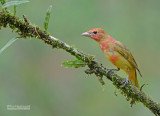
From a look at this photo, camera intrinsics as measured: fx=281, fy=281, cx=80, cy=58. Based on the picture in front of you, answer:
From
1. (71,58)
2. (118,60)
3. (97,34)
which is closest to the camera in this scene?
(118,60)

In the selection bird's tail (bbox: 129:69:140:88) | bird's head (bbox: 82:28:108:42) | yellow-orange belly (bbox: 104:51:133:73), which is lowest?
bird's tail (bbox: 129:69:140:88)

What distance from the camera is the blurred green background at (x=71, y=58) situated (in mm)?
6898

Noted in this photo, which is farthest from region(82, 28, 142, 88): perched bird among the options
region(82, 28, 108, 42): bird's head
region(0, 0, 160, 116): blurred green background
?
region(0, 0, 160, 116): blurred green background

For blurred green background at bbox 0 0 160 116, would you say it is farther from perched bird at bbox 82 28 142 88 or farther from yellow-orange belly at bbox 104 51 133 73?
yellow-orange belly at bbox 104 51 133 73

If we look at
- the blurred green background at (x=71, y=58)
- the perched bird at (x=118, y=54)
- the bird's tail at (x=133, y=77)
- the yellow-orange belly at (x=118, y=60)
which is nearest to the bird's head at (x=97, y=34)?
the perched bird at (x=118, y=54)

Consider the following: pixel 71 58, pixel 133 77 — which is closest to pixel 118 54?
pixel 133 77

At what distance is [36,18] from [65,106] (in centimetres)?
264

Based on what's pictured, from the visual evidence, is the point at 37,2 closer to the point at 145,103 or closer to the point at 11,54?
the point at 11,54

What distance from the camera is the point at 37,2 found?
8.62 metres

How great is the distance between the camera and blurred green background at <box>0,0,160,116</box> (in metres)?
6.90

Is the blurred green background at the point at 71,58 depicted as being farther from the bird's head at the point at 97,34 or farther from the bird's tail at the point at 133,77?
the bird's head at the point at 97,34

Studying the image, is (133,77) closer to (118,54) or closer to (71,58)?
(118,54)

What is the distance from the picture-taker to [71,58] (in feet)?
27.5

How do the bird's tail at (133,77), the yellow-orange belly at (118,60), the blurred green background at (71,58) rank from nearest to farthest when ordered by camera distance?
the yellow-orange belly at (118,60)
the bird's tail at (133,77)
the blurred green background at (71,58)
